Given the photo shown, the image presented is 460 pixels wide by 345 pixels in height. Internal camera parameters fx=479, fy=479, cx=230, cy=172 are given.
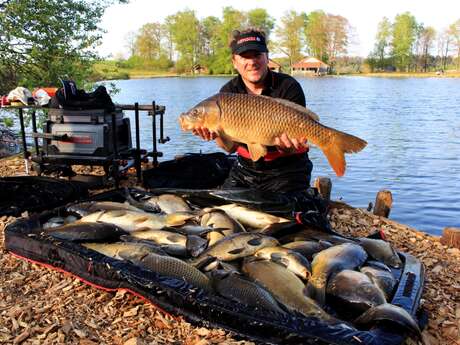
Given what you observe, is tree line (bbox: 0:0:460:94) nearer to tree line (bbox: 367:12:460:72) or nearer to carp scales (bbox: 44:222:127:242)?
tree line (bbox: 367:12:460:72)

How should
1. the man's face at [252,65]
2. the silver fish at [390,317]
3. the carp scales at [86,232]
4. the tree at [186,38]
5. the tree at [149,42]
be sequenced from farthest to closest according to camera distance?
1. the tree at [149,42]
2. the tree at [186,38]
3. the man's face at [252,65]
4. the carp scales at [86,232]
5. the silver fish at [390,317]

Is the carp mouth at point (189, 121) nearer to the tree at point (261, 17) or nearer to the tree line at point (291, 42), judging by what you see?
the tree line at point (291, 42)

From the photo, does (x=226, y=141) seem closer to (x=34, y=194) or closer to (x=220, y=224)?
(x=220, y=224)

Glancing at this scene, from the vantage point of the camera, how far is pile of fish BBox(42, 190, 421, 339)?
8.86 feet

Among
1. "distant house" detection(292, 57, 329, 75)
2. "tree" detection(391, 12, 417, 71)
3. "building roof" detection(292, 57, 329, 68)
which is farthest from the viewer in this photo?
"tree" detection(391, 12, 417, 71)

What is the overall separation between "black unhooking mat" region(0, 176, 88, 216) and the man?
5.55 feet

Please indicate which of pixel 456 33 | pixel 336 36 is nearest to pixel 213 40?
pixel 336 36

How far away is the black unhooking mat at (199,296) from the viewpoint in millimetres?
2334

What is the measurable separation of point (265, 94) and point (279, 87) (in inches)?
5.8

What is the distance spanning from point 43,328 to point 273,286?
1.37 metres

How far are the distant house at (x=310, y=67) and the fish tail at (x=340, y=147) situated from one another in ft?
268

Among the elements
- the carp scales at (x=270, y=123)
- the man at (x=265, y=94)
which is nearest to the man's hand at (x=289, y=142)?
the carp scales at (x=270, y=123)

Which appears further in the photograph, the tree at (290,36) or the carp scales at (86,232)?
the tree at (290,36)

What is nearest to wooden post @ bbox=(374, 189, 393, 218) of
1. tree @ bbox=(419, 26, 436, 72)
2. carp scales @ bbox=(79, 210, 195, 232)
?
carp scales @ bbox=(79, 210, 195, 232)
